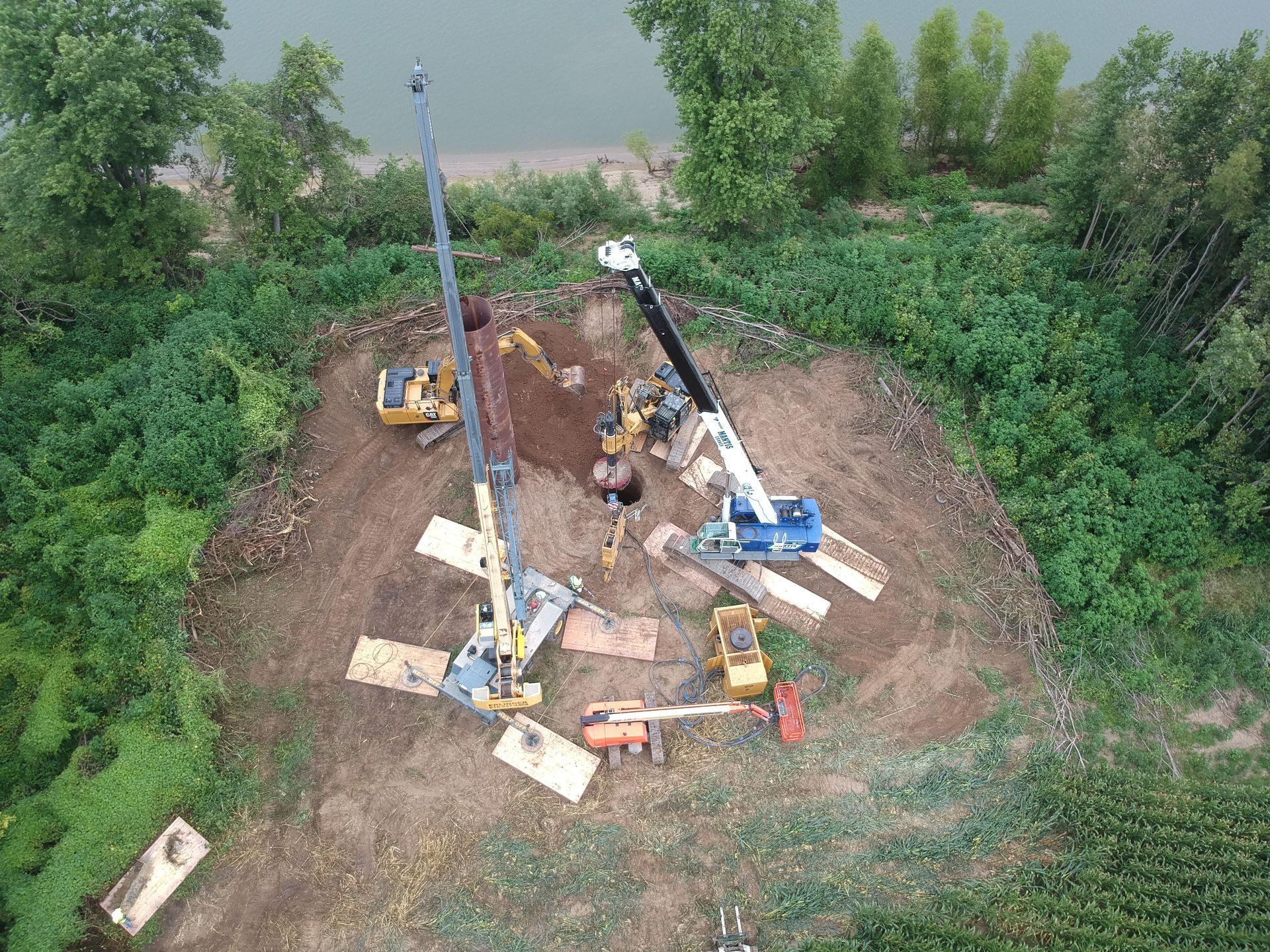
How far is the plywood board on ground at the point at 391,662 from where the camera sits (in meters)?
18.0

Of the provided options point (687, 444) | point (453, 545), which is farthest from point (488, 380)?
point (687, 444)

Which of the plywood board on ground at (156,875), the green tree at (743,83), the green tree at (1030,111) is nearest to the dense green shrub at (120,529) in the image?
the plywood board on ground at (156,875)

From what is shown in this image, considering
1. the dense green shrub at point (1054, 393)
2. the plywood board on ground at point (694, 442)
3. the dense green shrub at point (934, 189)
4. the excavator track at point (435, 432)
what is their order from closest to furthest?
the dense green shrub at point (1054, 393), the plywood board on ground at point (694, 442), the excavator track at point (435, 432), the dense green shrub at point (934, 189)

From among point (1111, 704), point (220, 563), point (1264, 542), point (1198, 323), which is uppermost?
point (1198, 323)

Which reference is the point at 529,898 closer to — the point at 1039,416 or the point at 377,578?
the point at 377,578

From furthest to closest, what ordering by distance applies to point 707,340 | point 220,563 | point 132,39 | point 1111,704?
point 707,340 → point 132,39 → point 220,563 → point 1111,704

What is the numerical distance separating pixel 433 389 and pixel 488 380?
299cm

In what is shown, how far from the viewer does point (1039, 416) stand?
69.1ft

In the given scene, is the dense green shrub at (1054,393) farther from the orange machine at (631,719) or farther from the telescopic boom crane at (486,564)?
the telescopic boom crane at (486,564)

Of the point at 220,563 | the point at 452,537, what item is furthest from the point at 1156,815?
the point at 220,563

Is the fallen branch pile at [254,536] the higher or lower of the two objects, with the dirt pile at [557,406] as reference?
lower

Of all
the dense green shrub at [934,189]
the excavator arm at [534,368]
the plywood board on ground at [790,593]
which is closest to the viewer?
the plywood board on ground at [790,593]

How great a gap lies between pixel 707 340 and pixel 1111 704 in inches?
575

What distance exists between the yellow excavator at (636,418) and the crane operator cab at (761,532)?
2982mm
